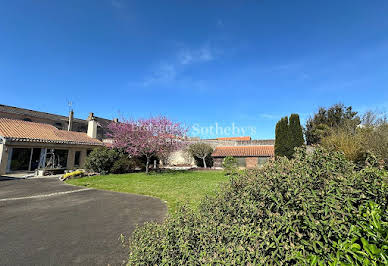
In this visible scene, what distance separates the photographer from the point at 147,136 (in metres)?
17.4

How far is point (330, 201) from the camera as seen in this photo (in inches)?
73.0

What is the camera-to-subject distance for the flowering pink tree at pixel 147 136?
17.2m

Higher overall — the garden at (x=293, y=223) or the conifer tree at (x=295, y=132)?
the conifer tree at (x=295, y=132)

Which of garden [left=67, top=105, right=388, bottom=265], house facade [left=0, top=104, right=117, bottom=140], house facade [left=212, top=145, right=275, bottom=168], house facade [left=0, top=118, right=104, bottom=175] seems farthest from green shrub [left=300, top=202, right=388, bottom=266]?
house facade [left=0, top=104, right=117, bottom=140]

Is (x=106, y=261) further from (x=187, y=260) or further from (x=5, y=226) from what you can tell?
(x=5, y=226)

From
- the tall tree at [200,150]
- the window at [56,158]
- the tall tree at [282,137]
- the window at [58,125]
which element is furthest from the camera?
the window at [58,125]

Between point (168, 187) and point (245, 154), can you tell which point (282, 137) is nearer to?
point (245, 154)

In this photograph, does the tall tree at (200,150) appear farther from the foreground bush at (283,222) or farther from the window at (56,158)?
the foreground bush at (283,222)

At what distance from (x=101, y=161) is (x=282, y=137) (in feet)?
64.1

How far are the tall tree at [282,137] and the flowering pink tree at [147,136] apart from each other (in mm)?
11654

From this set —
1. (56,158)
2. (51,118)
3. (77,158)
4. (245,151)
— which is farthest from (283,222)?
(51,118)

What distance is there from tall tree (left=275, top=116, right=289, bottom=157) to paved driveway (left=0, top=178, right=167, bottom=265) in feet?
58.3

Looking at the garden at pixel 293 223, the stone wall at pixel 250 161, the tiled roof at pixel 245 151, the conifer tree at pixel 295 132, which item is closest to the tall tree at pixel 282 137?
the conifer tree at pixel 295 132

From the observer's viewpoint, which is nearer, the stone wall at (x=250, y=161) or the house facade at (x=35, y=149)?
the house facade at (x=35, y=149)
